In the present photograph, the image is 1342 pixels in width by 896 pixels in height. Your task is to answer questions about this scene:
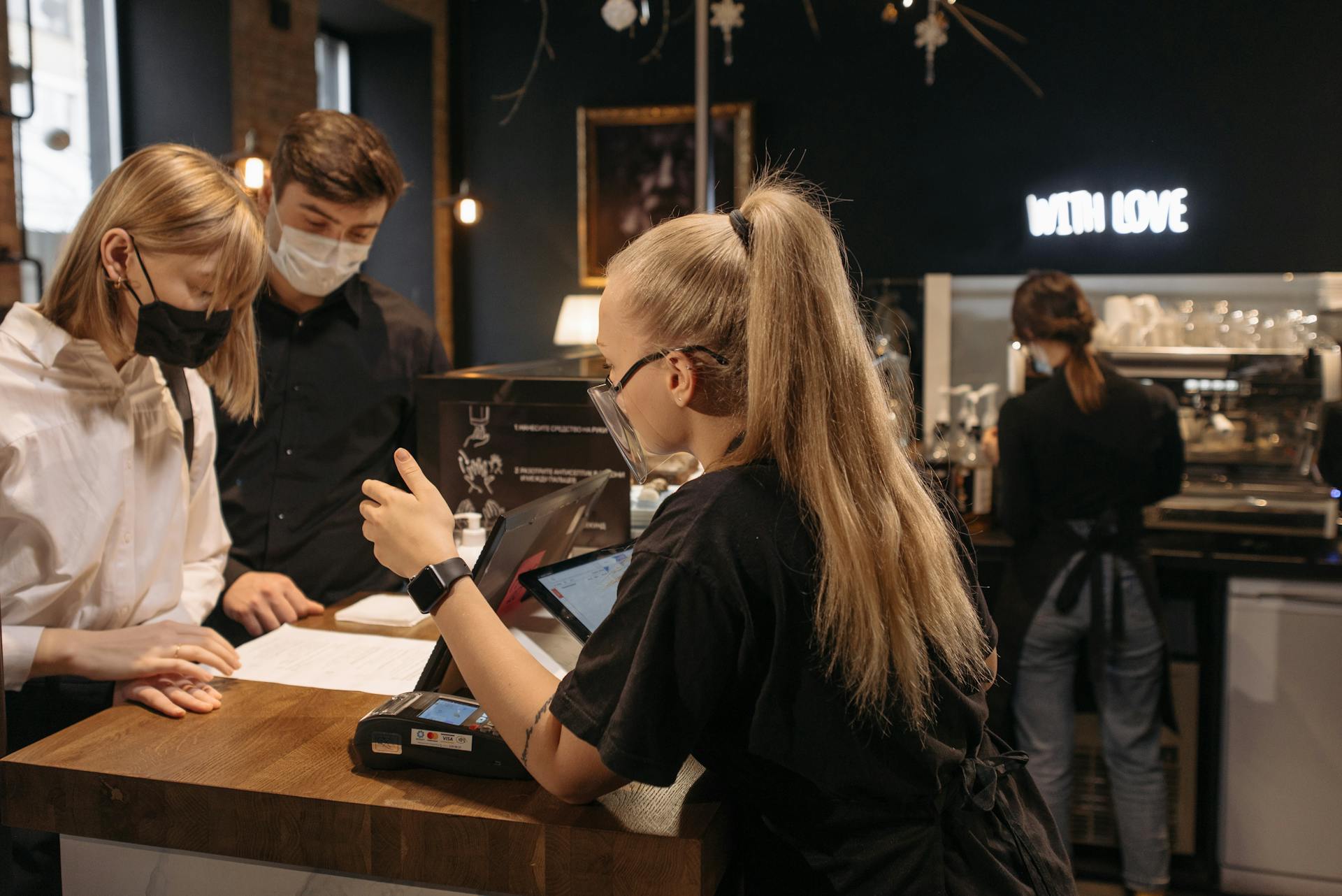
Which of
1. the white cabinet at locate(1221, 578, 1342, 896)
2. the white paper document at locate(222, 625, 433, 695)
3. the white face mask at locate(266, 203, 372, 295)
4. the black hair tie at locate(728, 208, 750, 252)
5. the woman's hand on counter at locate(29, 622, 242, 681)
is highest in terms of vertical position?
the white face mask at locate(266, 203, 372, 295)

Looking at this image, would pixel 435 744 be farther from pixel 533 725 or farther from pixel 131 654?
pixel 131 654

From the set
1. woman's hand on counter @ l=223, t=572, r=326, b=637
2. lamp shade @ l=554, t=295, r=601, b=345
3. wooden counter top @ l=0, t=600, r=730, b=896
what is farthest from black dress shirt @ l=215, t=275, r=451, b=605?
lamp shade @ l=554, t=295, r=601, b=345

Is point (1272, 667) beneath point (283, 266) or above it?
beneath

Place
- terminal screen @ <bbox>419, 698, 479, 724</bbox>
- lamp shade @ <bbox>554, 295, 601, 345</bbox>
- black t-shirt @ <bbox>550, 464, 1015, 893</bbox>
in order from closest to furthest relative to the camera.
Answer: black t-shirt @ <bbox>550, 464, 1015, 893</bbox> → terminal screen @ <bbox>419, 698, 479, 724</bbox> → lamp shade @ <bbox>554, 295, 601, 345</bbox>

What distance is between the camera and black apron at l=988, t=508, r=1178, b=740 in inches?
130

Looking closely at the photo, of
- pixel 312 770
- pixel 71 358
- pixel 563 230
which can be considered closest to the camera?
pixel 312 770

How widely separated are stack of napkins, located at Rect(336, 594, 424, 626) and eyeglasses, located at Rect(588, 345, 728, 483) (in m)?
0.68

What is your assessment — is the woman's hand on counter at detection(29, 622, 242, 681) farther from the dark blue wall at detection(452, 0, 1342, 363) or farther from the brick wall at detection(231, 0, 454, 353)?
the dark blue wall at detection(452, 0, 1342, 363)

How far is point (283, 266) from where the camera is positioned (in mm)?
2367

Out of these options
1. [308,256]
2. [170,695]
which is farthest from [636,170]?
[170,695]

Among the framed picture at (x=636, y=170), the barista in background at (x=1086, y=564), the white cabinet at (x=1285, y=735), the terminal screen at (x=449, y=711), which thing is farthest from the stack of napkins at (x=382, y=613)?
the framed picture at (x=636, y=170)

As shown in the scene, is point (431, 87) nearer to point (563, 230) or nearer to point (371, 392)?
point (563, 230)

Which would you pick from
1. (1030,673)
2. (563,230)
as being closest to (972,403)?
(1030,673)

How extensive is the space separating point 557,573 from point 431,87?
5586 mm
